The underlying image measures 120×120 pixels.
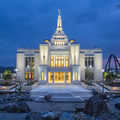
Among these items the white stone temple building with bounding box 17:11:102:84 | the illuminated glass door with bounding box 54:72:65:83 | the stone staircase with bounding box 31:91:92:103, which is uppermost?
the white stone temple building with bounding box 17:11:102:84

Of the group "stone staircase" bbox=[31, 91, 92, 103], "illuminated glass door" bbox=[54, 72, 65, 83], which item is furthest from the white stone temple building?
"stone staircase" bbox=[31, 91, 92, 103]

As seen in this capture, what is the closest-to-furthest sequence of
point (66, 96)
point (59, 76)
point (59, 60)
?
1. point (66, 96)
2. point (59, 76)
3. point (59, 60)

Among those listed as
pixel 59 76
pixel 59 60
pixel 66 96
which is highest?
pixel 59 60

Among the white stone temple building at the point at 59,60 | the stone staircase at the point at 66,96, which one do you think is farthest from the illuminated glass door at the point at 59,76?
the stone staircase at the point at 66,96

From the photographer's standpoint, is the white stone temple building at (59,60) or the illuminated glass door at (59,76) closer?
the illuminated glass door at (59,76)

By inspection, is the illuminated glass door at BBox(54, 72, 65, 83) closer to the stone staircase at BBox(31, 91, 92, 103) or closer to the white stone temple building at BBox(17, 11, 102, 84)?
the white stone temple building at BBox(17, 11, 102, 84)

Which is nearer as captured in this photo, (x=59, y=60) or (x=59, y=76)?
(x=59, y=76)

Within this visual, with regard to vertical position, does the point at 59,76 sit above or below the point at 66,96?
above

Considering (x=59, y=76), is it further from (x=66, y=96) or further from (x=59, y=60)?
(x=66, y=96)

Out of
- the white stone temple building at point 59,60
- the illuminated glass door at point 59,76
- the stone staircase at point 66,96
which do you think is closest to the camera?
the stone staircase at point 66,96

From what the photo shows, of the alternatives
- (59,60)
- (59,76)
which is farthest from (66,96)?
(59,60)

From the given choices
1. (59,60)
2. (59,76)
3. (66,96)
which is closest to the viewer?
(66,96)

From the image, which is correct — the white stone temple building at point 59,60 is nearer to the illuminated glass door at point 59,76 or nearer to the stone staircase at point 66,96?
the illuminated glass door at point 59,76

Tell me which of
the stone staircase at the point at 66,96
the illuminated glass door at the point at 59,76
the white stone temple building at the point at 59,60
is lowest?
the stone staircase at the point at 66,96
